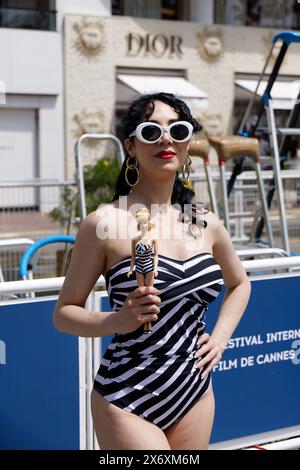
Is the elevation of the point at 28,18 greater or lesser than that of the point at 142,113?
greater

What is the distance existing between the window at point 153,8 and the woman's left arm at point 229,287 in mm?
19624

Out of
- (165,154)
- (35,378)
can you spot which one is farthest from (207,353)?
(35,378)

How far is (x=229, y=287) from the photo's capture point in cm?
261

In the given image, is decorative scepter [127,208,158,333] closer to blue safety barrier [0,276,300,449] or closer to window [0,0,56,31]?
blue safety barrier [0,276,300,449]

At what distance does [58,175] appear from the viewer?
19.9m

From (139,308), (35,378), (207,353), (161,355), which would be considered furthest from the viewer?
(35,378)

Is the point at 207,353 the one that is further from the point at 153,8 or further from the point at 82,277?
the point at 153,8

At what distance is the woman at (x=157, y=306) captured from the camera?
A: 7.37ft

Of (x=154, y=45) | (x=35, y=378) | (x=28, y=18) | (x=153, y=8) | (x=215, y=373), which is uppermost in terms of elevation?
(x=153, y=8)

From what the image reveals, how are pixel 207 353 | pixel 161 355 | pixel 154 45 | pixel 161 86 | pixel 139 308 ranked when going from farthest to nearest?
pixel 154 45 < pixel 161 86 < pixel 207 353 < pixel 161 355 < pixel 139 308

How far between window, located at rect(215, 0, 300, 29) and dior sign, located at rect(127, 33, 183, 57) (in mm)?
2315

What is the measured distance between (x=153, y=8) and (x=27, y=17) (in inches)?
164
